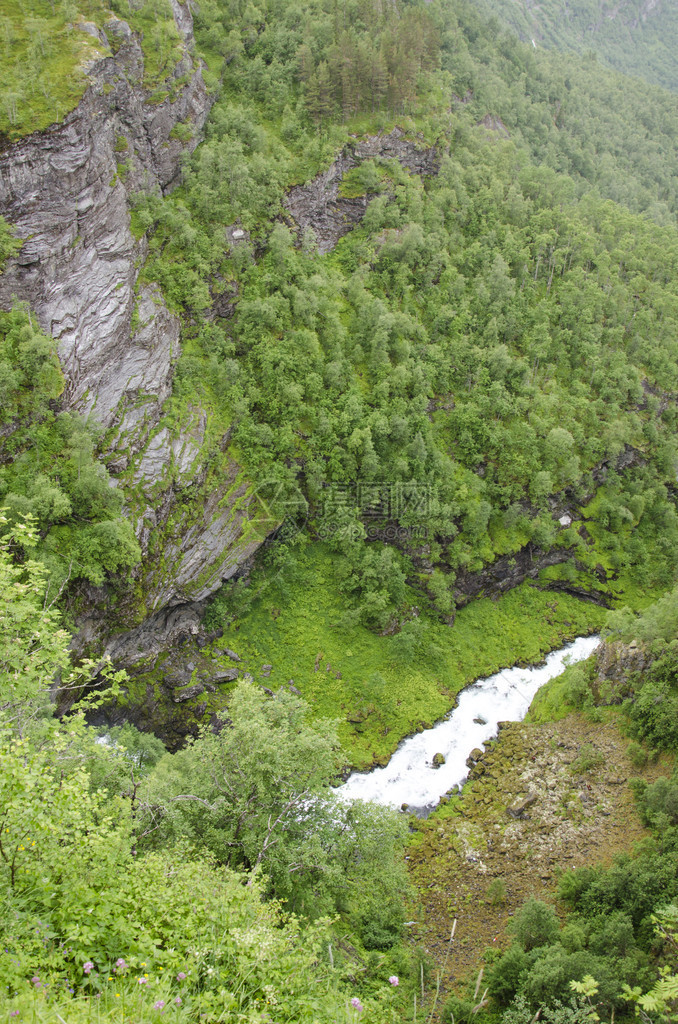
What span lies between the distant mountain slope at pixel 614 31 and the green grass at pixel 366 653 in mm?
176637

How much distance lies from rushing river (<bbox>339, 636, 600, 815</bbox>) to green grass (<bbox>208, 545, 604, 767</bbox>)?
2.90 feet

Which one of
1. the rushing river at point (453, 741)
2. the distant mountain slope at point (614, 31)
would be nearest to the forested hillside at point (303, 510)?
the rushing river at point (453, 741)

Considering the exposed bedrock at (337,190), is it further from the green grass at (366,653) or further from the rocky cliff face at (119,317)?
the green grass at (366,653)

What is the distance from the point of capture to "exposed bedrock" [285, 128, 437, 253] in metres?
59.2

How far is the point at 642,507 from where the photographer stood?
198 ft

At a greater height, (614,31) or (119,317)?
(614,31)

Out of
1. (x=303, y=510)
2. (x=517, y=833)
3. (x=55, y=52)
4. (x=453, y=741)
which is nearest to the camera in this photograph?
(x=517, y=833)

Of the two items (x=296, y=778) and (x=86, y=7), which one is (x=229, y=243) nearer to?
(x=86, y=7)

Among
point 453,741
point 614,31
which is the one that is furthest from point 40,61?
point 614,31

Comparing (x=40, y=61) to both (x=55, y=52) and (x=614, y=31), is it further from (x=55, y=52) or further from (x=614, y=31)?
(x=614, y=31)

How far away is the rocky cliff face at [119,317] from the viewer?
125ft

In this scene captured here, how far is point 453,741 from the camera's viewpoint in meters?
41.8

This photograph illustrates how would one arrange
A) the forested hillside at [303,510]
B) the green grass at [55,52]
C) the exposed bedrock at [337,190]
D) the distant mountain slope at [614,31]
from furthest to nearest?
1. the distant mountain slope at [614,31]
2. the exposed bedrock at [337,190]
3. the green grass at [55,52]
4. the forested hillside at [303,510]

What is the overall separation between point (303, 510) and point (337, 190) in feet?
124
